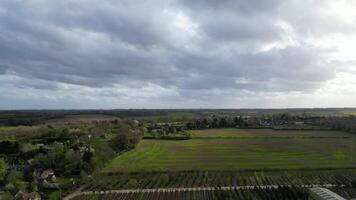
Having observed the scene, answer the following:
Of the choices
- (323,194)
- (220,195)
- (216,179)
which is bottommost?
(220,195)

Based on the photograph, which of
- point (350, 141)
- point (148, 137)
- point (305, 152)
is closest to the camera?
point (305, 152)

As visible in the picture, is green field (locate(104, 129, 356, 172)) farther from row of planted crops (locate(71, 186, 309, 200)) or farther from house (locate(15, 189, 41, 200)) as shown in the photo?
house (locate(15, 189, 41, 200))

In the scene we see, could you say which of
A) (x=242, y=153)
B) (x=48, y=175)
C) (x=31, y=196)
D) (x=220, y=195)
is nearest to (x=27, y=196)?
(x=31, y=196)

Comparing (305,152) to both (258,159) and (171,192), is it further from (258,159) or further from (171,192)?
(171,192)

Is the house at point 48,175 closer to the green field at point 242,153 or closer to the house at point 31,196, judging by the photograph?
the green field at point 242,153

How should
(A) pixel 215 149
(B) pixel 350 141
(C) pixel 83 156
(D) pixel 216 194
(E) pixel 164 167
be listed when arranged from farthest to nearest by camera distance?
(B) pixel 350 141 < (A) pixel 215 149 < (C) pixel 83 156 < (E) pixel 164 167 < (D) pixel 216 194

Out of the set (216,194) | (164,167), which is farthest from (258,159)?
(216,194)

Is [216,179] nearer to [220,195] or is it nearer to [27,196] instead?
[220,195]
